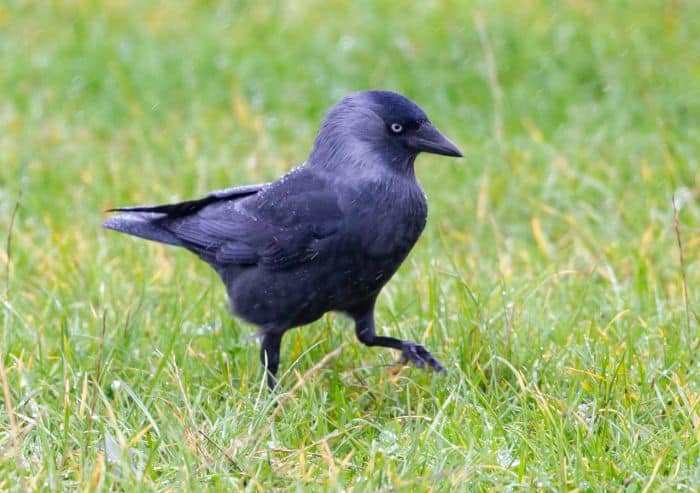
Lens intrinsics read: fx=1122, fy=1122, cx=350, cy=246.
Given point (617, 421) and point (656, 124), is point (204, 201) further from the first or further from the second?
point (656, 124)

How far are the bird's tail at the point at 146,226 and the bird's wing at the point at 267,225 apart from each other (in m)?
0.03

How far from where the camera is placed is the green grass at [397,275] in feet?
11.5

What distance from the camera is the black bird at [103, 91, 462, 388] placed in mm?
4082

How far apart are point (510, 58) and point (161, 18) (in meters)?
2.72

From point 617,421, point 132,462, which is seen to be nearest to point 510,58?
point 617,421

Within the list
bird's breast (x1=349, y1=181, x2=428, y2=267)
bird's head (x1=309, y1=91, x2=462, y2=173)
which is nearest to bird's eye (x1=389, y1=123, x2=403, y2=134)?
bird's head (x1=309, y1=91, x2=462, y2=173)

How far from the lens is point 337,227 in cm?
408

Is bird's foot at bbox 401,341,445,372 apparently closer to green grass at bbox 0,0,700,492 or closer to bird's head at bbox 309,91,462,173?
green grass at bbox 0,0,700,492

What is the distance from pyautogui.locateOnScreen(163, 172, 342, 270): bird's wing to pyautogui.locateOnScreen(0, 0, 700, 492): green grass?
0.96 ft

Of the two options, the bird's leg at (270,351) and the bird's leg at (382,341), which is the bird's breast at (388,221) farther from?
the bird's leg at (270,351)

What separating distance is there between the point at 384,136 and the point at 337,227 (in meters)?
0.43

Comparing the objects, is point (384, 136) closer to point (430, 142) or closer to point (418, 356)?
point (430, 142)

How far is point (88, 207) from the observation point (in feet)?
20.3

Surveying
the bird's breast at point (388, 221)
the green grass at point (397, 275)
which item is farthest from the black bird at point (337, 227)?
the green grass at point (397, 275)
